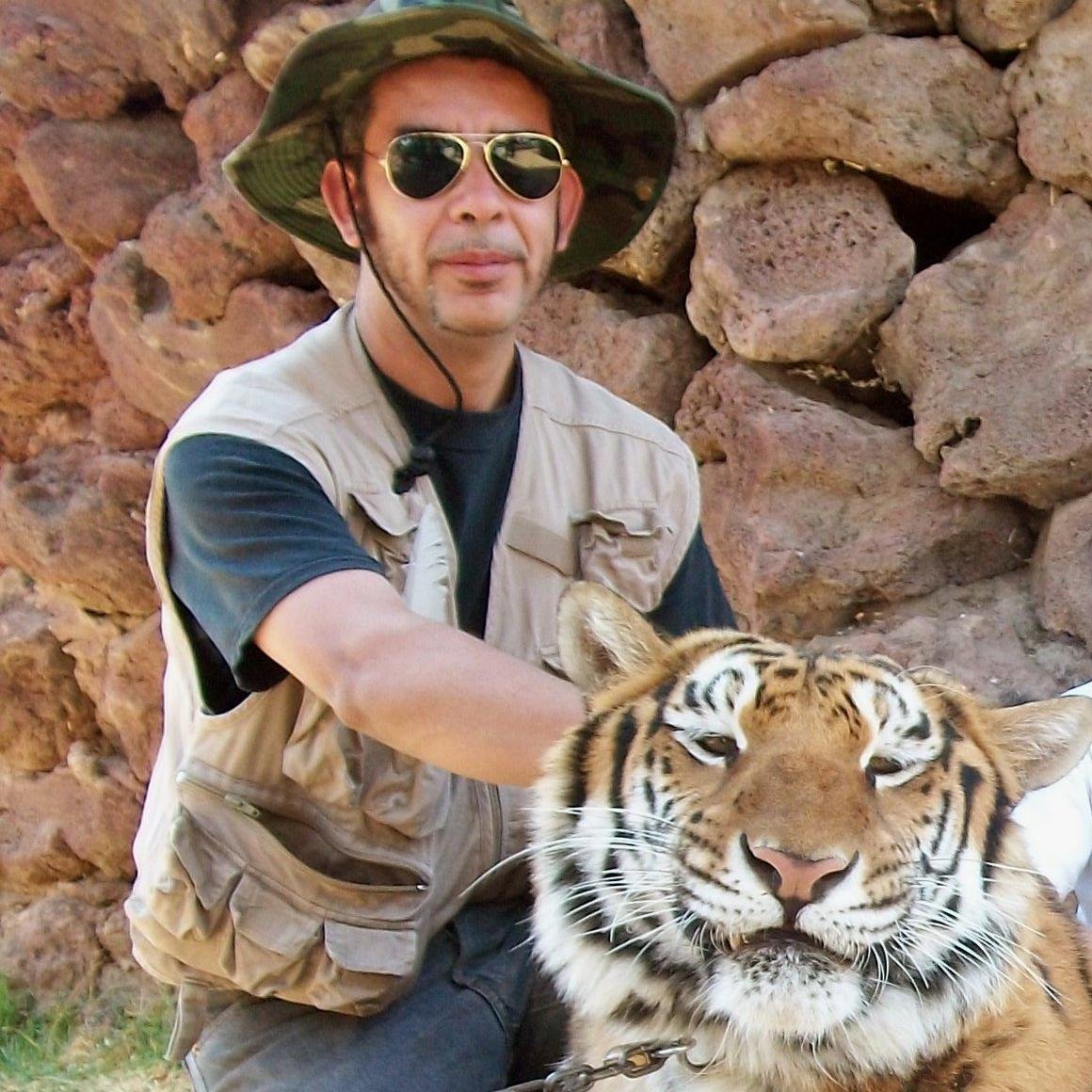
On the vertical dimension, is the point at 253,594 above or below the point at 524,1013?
above

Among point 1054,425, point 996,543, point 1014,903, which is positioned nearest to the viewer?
point 1014,903

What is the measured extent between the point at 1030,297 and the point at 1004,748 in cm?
201

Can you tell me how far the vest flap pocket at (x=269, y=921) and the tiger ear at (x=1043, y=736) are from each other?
45.0 inches

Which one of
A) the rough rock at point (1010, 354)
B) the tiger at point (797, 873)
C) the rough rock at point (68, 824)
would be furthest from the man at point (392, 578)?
the rough rock at point (68, 824)

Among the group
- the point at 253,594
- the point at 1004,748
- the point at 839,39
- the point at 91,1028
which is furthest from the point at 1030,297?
the point at 91,1028

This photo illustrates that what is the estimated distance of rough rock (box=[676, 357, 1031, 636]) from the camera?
12.3ft

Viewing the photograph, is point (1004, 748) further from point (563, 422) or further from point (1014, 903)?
point (563, 422)

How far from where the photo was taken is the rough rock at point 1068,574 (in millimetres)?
3500

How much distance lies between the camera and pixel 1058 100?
3.55m

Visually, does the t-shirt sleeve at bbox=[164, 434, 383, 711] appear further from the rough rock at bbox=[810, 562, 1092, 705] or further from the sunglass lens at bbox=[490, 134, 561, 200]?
the rough rock at bbox=[810, 562, 1092, 705]

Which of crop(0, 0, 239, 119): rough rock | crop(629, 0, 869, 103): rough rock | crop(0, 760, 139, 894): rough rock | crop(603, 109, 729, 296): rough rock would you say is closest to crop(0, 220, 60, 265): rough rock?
crop(0, 0, 239, 119): rough rock

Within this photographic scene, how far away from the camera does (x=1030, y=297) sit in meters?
3.59

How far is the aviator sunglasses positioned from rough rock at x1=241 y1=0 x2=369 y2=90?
7.40ft

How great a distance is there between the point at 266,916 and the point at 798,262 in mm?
2349
